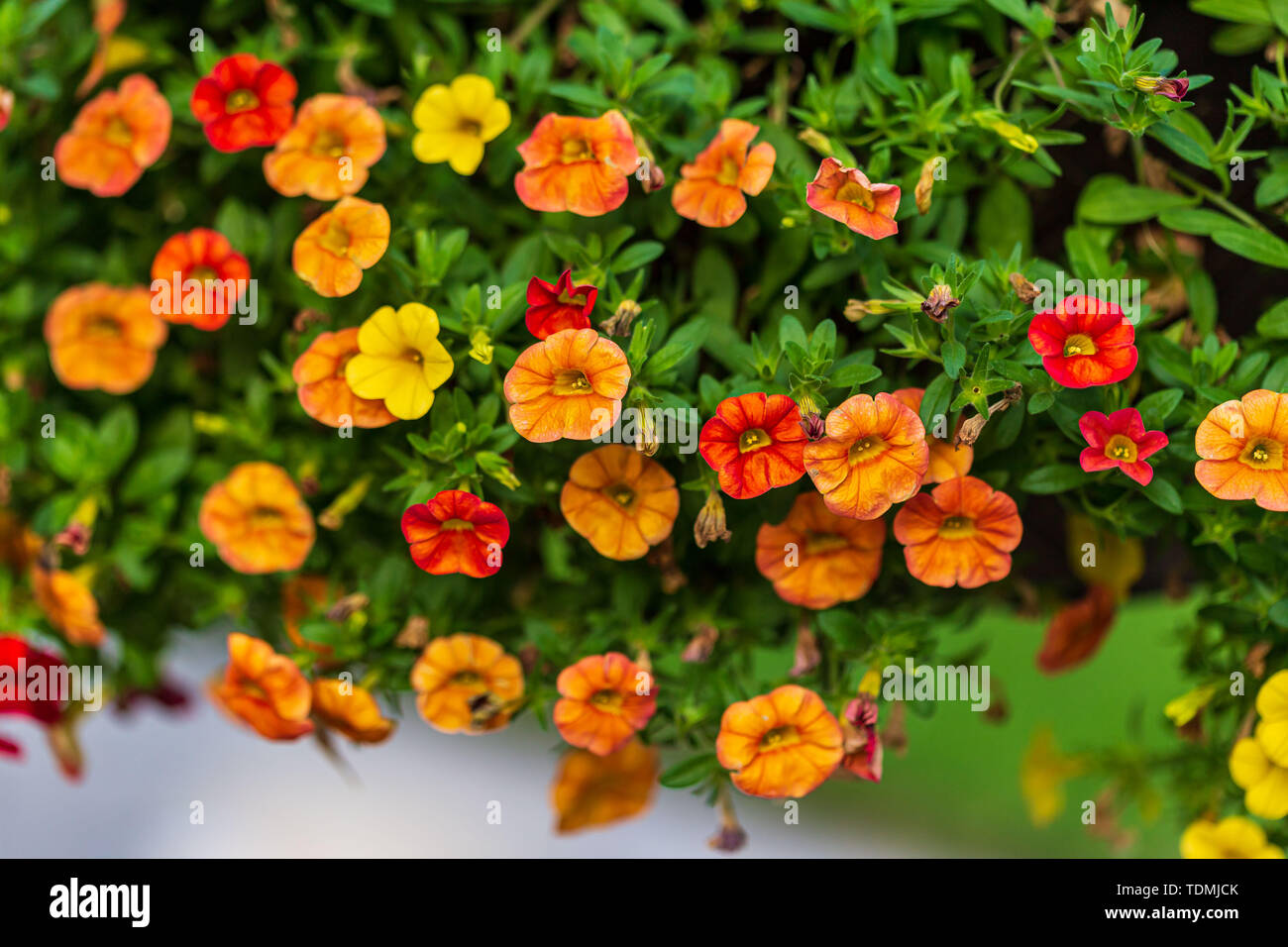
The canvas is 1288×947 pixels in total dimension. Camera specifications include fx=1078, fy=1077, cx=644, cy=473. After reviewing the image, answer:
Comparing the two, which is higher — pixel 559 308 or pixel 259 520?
pixel 559 308

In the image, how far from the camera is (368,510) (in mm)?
1255

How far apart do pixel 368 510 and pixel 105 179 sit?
46cm

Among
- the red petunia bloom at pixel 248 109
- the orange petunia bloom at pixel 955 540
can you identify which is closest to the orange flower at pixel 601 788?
the orange petunia bloom at pixel 955 540

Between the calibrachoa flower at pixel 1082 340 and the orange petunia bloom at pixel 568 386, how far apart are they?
36 cm

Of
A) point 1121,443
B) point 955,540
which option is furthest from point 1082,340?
point 955,540

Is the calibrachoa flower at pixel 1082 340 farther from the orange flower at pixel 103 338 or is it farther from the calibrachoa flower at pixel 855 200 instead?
the orange flower at pixel 103 338

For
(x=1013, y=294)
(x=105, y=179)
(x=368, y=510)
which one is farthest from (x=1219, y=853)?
(x=105, y=179)

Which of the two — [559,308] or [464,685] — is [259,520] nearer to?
→ [464,685]

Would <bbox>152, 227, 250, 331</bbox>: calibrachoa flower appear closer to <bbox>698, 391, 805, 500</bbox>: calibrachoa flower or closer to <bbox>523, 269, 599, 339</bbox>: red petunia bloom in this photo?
<bbox>523, 269, 599, 339</bbox>: red petunia bloom

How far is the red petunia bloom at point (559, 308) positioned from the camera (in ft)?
3.14

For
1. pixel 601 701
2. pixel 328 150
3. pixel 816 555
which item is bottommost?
pixel 601 701

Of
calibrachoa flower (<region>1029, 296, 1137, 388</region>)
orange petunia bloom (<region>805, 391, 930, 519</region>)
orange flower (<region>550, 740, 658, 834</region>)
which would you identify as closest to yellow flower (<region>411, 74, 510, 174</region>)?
orange petunia bloom (<region>805, 391, 930, 519</region>)

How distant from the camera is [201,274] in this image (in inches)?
45.8

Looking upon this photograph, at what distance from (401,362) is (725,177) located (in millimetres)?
358
